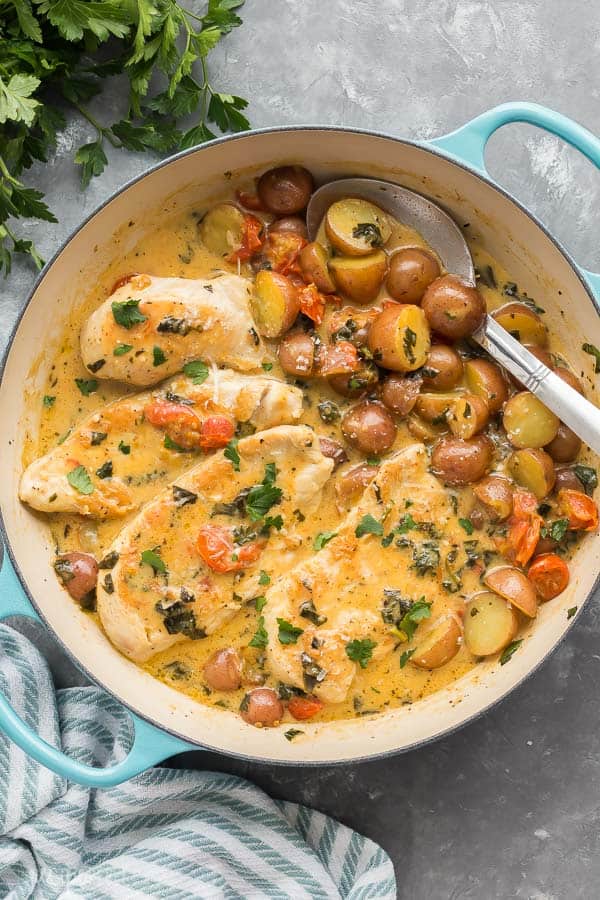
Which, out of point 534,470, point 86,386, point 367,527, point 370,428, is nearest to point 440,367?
point 370,428

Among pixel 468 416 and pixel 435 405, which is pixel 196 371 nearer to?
pixel 435 405

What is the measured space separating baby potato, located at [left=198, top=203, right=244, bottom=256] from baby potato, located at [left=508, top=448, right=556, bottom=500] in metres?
1.19

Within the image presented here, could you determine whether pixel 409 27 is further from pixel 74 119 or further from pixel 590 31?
pixel 74 119

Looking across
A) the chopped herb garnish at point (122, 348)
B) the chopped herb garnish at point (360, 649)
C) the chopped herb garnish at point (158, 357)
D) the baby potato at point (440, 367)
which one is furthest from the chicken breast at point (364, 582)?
the chopped herb garnish at point (122, 348)

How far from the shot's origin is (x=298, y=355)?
→ 294 centimetres

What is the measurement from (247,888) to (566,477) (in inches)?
70.7

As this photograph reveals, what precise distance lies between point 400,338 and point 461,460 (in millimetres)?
445

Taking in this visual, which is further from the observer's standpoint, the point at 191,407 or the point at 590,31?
the point at 590,31

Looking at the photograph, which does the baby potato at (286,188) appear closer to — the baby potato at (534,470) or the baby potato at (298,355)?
the baby potato at (298,355)

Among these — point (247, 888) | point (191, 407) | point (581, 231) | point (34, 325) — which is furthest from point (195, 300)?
point (247, 888)

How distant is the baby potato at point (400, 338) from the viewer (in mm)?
2857

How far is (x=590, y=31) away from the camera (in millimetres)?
3146

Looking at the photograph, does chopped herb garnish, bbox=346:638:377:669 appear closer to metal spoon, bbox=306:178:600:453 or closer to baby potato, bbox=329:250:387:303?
metal spoon, bbox=306:178:600:453

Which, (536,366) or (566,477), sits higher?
(536,366)
